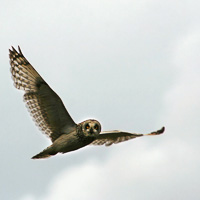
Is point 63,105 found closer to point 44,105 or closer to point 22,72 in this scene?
point 44,105

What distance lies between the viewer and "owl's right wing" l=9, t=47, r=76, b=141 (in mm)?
16016

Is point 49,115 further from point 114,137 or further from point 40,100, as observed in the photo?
point 114,137

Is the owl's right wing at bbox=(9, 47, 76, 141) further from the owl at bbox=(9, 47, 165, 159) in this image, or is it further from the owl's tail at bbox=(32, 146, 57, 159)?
the owl's tail at bbox=(32, 146, 57, 159)

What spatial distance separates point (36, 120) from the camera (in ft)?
53.9

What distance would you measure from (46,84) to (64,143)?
6.04 feet

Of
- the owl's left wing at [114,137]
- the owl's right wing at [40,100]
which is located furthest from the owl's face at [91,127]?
the owl's left wing at [114,137]

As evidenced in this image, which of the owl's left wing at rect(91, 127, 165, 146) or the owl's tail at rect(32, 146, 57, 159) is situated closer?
the owl's tail at rect(32, 146, 57, 159)

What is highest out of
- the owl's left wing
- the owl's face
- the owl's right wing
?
the owl's right wing

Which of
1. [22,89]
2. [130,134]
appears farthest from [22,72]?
[130,134]

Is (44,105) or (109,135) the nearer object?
(44,105)

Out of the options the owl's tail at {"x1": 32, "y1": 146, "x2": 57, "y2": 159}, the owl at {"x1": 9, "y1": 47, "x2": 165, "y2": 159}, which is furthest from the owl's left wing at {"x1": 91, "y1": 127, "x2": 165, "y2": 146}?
the owl's tail at {"x1": 32, "y1": 146, "x2": 57, "y2": 159}

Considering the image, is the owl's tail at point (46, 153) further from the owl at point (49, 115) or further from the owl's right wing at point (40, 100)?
the owl's right wing at point (40, 100)

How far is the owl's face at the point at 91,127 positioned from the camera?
15672 mm

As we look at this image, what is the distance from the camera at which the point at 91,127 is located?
1567 cm
